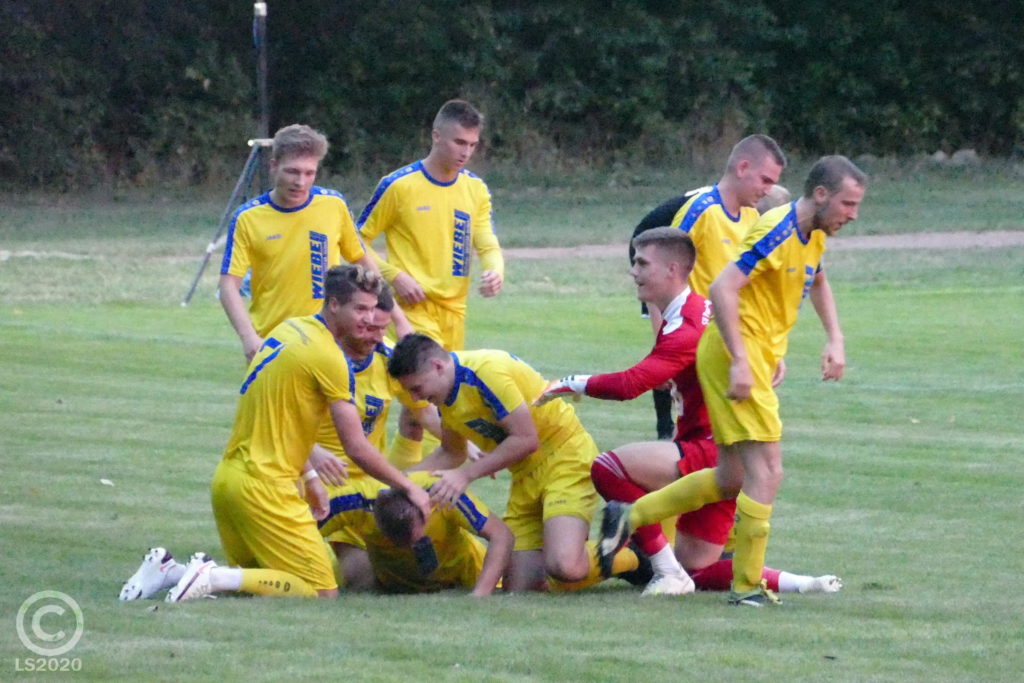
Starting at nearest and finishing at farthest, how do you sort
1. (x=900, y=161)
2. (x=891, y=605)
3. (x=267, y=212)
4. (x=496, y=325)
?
1. (x=891, y=605)
2. (x=267, y=212)
3. (x=496, y=325)
4. (x=900, y=161)

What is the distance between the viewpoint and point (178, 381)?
1331 centimetres

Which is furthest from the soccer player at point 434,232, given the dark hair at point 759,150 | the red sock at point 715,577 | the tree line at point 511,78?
the tree line at point 511,78

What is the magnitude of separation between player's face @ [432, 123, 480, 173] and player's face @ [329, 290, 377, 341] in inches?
91.1

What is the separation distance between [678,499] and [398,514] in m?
1.10

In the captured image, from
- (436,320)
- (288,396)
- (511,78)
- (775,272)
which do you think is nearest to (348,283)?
(288,396)

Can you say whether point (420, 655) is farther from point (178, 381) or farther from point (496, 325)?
point (496, 325)

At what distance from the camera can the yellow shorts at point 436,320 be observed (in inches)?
362

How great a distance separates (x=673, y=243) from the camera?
273 inches

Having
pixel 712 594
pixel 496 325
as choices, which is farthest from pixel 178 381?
pixel 712 594

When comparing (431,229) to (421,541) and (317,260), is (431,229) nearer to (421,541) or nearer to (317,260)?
(317,260)

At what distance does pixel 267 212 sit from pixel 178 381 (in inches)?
208

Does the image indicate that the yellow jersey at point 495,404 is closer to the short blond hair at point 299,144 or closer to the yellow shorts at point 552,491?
the yellow shorts at point 552,491

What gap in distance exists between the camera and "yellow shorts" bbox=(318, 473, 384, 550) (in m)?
7.28

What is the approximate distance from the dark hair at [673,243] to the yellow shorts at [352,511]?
1557 millimetres
